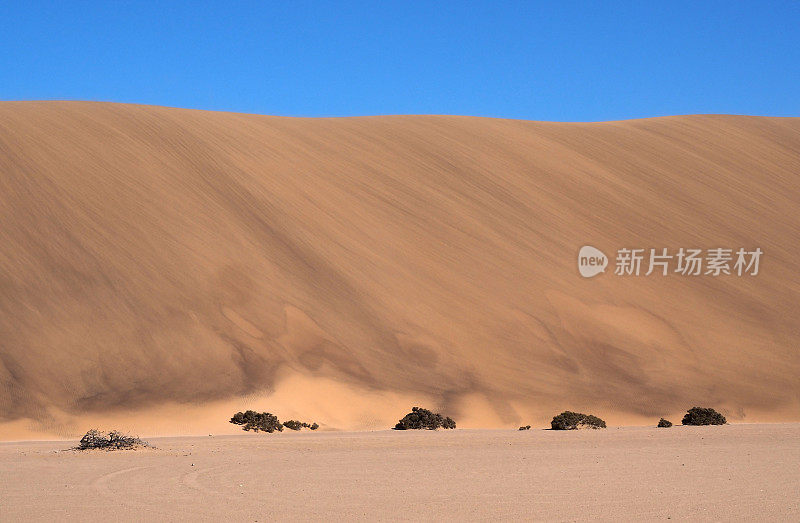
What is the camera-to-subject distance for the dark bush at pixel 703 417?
66.7ft

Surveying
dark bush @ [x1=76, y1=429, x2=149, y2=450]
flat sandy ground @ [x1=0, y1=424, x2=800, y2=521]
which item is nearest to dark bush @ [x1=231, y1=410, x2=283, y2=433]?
flat sandy ground @ [x1=0, y1=424, x2=800, y2=521]

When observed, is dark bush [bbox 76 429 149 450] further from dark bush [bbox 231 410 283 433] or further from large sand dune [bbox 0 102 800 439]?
dark bush [bbox 231 410 283 433]

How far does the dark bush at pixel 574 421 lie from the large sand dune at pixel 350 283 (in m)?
1.23

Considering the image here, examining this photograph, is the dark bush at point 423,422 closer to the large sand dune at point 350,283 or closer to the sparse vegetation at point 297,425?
the large sand dune at point 350,283

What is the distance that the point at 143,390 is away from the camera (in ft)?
61.8

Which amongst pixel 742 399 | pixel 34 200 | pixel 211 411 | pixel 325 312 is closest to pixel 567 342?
pixel 742 399

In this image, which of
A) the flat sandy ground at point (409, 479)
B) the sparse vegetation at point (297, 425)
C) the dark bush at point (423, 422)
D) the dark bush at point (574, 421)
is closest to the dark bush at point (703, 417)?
the dark bush at point (574, 421)

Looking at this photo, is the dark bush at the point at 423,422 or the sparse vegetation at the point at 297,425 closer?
the sparse vegetation at the point at 297,425

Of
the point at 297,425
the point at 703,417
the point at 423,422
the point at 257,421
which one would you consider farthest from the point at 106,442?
the point at 703,417

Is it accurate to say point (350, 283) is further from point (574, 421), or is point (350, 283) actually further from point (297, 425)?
point (574, 421)

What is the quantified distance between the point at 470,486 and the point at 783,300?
1978cm

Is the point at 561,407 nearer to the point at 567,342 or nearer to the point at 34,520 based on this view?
the point at 567,342

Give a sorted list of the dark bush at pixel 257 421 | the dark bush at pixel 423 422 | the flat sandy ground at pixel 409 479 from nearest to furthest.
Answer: the flat sandy ground at pixel 409 479 → the dark bush at pixel 257 421 → the dark bush at pixel 423 422

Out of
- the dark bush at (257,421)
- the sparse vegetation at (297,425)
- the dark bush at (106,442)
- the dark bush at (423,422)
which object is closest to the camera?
the dark bush at (106,442)
